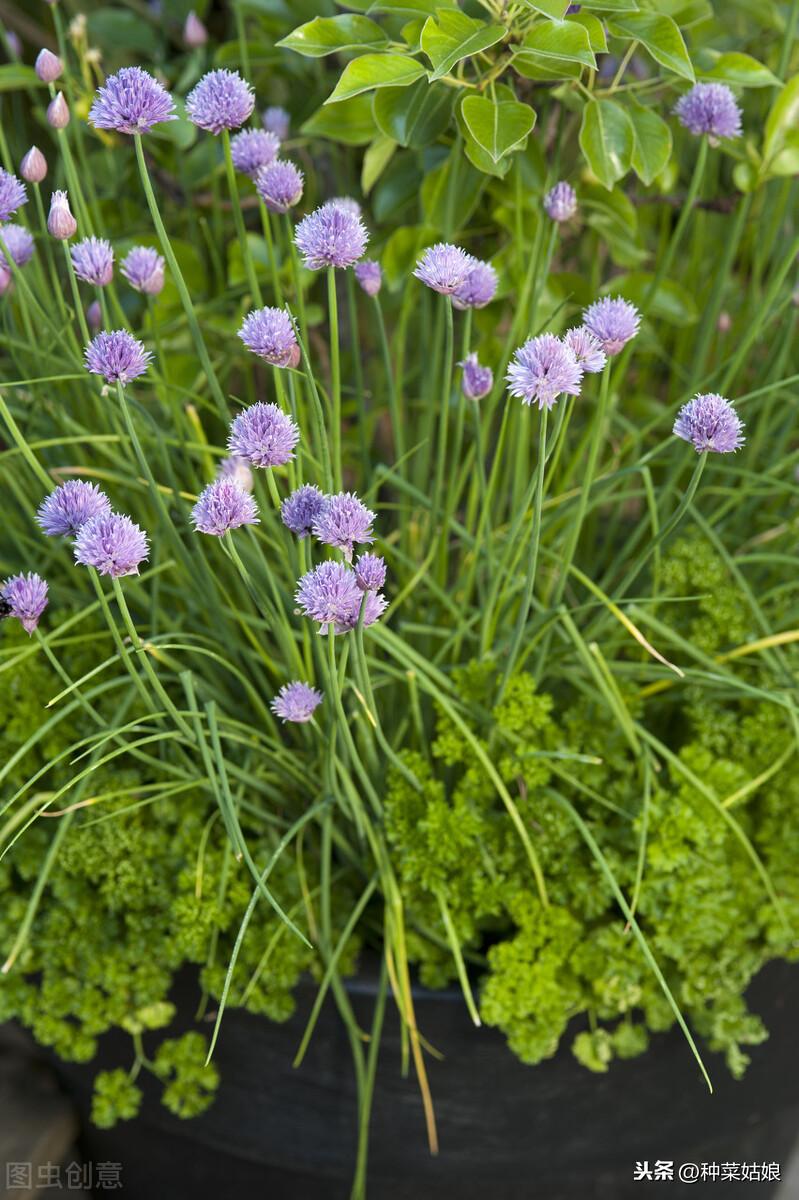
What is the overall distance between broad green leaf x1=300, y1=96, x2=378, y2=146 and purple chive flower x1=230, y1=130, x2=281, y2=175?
6.4 inches

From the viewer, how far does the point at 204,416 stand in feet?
3.41

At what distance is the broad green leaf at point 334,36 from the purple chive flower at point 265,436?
276mm

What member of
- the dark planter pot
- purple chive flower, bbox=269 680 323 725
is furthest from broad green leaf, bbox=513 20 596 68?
the dark planter pot

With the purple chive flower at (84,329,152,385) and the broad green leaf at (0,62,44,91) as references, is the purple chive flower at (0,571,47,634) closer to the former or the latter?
the purple chive flower at (84,329,152,385)

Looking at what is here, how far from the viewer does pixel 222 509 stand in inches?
19.0

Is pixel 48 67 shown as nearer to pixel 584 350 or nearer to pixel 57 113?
pixel 57 113

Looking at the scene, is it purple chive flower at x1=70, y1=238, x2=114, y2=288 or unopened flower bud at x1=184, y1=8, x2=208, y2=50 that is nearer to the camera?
purple chive flower at x1=70, y1=238, x2=114, y2=288

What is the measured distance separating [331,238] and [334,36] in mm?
234

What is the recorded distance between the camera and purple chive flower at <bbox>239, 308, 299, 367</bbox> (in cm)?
52

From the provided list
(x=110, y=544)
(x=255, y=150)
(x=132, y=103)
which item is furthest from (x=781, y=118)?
(x=110, y=544)

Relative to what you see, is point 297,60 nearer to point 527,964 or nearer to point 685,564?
point 685,564

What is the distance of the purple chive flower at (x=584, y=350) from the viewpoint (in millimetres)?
533

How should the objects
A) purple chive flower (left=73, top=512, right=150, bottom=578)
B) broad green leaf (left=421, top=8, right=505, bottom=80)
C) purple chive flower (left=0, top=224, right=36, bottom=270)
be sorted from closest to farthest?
purple chive flower (left=73, top=512, right=150, bottom=578), broad green leaf (left=421, top=8, right=505, bottom=80), purple chive flower (left=0, top=224, right=36, bottom=270)

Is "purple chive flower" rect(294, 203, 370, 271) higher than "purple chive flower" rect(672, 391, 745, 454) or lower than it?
higher
